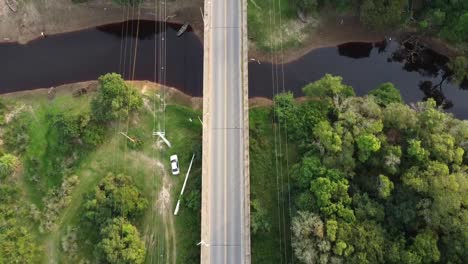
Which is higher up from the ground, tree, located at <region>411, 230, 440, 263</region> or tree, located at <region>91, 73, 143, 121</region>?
tree, located at <region>91, 73, 143, 121</region>

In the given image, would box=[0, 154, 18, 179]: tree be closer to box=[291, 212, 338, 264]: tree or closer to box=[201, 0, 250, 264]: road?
box=[201, 0, 250, 264]: road

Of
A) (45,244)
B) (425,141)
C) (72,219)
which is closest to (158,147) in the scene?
(72,219)

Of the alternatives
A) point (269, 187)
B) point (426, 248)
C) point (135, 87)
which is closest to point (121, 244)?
point (269, 187)

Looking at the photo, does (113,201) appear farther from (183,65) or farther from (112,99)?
(183,65)

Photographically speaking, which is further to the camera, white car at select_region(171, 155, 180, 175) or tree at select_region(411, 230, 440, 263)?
white car at select_region(171, 155, 180, 175)

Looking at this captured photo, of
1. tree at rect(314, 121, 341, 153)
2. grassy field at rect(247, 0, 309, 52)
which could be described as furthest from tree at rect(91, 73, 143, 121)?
tree at rect(314, 121, 341, 153)

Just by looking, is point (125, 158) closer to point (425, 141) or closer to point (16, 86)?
point (16, 86)
